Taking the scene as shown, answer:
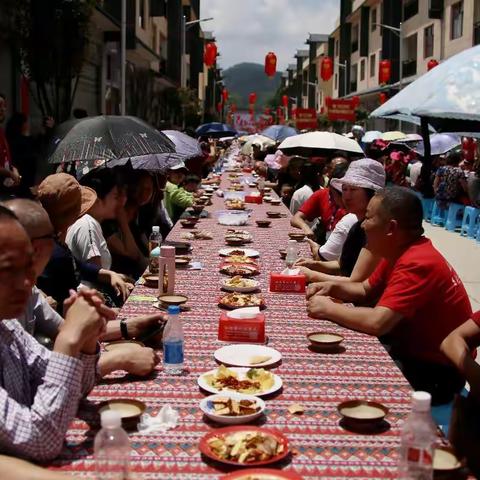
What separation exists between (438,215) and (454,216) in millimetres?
1049

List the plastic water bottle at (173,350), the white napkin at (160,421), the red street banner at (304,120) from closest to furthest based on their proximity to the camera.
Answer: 1. the white napkin at (160,421)
2. the plastic water bottle at (173,350)
3. the red street banner at (304,120)

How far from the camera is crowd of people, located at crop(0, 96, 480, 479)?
2.10 metres

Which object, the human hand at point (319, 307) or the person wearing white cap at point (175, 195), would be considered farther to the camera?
the person wearing white cap at point (175, 195)

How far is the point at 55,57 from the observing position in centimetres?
1355

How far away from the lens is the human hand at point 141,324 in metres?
3.30

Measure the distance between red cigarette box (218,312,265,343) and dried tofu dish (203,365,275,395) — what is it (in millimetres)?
503

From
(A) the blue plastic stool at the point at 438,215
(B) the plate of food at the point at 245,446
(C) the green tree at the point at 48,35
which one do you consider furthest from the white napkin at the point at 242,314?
(A) the blue plastic stool at the point at 438,215

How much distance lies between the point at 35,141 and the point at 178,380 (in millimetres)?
9929

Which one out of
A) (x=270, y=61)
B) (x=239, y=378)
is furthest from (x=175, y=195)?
(x=270, y=61)

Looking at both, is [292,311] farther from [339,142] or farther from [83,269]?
[339,142]

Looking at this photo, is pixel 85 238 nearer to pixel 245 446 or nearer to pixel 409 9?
pixel 245 446

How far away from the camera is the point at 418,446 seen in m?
1.92

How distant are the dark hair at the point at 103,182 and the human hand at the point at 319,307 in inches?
88.5

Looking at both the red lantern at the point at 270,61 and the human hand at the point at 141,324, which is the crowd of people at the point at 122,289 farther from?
the red lantern at the point at 270,61
